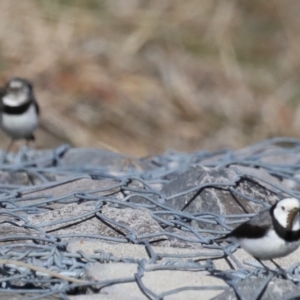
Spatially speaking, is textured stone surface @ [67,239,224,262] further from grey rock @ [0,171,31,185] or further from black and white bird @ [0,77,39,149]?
black and white bird @ [0,77,39,149]

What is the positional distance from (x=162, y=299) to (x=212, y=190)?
Result: 3.98ft

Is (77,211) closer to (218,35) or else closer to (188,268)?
(188,268)

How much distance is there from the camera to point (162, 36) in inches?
370

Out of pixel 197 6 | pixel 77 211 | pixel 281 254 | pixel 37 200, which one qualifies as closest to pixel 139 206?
pixel 77 211

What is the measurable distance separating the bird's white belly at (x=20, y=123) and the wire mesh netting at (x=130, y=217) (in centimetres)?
131

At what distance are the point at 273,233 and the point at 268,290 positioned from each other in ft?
1.43

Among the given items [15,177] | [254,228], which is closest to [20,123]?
[15,177]

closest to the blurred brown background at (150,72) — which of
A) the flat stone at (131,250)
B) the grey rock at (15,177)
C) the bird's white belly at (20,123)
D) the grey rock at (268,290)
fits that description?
the bird's white belly at (20,123)

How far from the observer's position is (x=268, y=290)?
294 centimetres

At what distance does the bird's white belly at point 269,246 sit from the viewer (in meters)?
3.26

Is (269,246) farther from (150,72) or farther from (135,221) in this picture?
(150,72)

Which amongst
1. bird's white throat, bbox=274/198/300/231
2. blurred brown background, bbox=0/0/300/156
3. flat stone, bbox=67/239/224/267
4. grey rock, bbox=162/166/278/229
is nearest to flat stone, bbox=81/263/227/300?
flat stone, bbox=67/239/224/267

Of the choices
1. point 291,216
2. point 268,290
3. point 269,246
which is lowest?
point 268,290

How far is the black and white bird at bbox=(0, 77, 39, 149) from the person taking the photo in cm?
654
